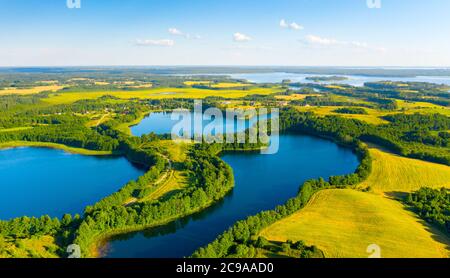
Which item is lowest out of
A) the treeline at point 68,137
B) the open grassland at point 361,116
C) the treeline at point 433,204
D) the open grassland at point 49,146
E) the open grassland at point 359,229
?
the open grassland at point 359,229

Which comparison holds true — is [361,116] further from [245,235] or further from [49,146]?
[49,146]

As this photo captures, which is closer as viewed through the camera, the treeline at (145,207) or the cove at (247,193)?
the cove at (247,193)

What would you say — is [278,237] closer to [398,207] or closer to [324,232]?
[324,232]

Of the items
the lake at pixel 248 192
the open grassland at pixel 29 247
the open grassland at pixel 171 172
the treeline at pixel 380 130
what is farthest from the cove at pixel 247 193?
the open grassland at pixel 171 172

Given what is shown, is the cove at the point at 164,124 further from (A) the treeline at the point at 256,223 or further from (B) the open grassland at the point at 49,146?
(A) the treeline at the point at 256,223

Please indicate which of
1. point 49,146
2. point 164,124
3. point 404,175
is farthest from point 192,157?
point 164,124

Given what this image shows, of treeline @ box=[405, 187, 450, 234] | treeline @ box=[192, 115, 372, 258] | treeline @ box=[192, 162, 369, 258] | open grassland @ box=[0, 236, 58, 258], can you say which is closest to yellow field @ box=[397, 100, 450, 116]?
treeline @ box=[192, 115, 372, 258]

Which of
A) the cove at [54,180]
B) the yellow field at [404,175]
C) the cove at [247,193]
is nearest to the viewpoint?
the cove at [247,193]
